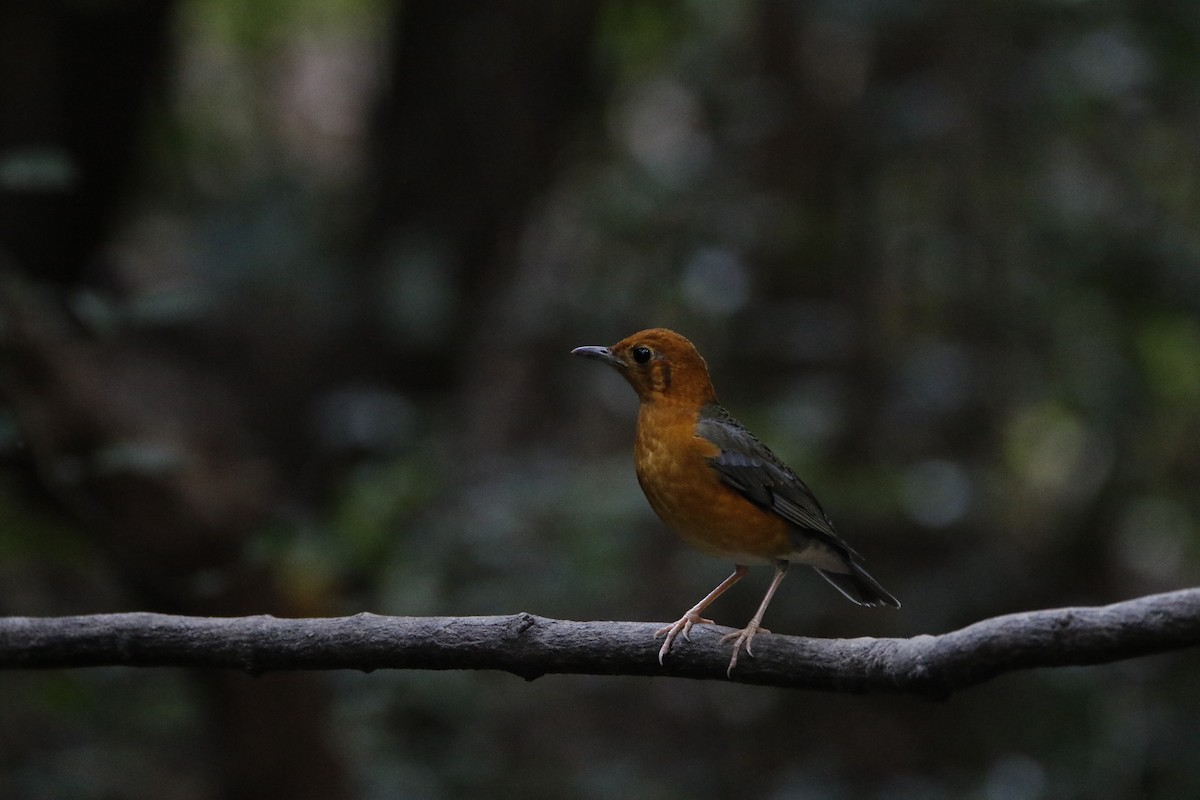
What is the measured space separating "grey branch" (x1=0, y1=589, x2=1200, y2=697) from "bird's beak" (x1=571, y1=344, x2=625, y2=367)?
2.82ft

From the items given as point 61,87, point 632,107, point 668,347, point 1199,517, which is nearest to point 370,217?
point 61,87

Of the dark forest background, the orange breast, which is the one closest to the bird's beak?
the orange breast

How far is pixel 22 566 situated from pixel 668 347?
483cm

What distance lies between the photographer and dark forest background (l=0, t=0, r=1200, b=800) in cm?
567

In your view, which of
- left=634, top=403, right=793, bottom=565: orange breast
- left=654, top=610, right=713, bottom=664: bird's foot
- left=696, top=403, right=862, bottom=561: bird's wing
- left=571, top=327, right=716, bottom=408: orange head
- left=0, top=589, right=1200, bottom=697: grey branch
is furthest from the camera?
left=571, top=327, right=716, bottom=408: orange head

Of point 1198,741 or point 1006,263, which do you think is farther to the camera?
point 1006,263

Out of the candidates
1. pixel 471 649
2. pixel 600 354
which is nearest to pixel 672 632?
pixel 471 649

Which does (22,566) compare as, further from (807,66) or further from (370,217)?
(807,66)

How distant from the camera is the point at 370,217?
788 centimetres

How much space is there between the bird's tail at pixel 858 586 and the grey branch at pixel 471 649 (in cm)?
74

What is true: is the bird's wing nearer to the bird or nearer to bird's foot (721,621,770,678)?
the bird

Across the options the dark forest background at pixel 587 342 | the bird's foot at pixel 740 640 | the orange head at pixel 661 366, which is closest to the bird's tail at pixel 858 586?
the orange head at pixel 661 366

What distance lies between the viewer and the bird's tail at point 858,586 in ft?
12.6

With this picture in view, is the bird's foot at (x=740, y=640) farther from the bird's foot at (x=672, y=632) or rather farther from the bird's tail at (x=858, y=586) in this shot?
the bird's tail at (x=858, y=586)
